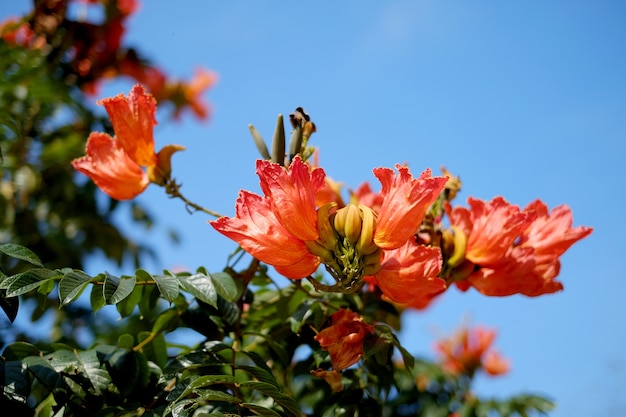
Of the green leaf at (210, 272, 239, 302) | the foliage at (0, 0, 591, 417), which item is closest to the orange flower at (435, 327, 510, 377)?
the foliage at (0, 0, 591, 417)

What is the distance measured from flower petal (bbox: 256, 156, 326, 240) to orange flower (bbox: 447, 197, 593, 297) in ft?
1.81

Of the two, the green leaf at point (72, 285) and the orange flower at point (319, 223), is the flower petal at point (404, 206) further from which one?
the green leaf at point (72, 285)

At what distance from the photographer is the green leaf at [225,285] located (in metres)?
1.69

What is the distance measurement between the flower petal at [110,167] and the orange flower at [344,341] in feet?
2.34

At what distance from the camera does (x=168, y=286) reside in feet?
5.27

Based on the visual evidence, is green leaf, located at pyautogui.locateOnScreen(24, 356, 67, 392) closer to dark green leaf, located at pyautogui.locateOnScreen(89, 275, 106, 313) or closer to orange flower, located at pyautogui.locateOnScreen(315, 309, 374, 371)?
dark green leaf, located at pyautogui.locateOnScreen(89, 275, 106, 313)

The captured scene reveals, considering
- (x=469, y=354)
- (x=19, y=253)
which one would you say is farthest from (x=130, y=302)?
(x=469, y=354)

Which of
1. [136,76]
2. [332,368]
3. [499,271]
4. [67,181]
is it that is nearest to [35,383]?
[332,368]

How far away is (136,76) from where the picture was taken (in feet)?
15.9

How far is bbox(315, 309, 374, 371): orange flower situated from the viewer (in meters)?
1.70

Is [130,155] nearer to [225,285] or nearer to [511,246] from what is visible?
[225,285]

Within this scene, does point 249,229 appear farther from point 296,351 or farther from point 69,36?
point 69,36

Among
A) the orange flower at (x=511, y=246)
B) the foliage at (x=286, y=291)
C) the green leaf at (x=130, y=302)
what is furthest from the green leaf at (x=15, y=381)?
the orange flower at (x=511, y=246)

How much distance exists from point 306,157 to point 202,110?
4434 millimetres
